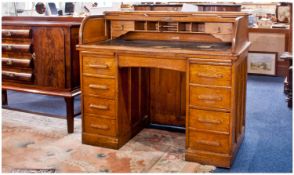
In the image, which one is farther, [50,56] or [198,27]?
[50,56]

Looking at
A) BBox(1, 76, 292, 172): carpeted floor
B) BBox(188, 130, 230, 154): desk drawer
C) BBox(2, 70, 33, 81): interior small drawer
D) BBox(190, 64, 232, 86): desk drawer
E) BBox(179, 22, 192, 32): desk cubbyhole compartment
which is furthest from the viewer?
BBox(2, 70, 33, 81): interior small drawer

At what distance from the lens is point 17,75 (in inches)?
139

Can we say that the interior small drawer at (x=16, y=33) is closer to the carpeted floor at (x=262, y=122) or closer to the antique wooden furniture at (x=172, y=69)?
the antique wooden furniture at (x=172, y=69)

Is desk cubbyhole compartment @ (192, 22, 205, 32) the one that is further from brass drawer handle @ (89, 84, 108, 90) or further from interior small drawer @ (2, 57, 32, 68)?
interior small drawer @ (2, 57, 32, 68)

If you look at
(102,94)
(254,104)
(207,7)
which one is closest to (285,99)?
(254,104)

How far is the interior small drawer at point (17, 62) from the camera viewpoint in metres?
3.41

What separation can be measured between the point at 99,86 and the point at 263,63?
11.2 feet

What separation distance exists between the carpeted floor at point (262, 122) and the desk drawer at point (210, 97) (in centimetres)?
45

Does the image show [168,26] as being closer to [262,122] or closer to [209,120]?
[209,120]

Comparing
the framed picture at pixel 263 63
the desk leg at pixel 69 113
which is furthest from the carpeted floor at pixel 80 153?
the framed picture at pixel 263 63

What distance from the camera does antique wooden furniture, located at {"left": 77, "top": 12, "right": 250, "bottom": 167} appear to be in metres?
2.55

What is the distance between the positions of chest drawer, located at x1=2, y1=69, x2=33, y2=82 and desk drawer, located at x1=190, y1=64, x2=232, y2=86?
156 centimetres

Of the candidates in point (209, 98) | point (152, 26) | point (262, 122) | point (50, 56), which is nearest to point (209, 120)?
point (209, 98)

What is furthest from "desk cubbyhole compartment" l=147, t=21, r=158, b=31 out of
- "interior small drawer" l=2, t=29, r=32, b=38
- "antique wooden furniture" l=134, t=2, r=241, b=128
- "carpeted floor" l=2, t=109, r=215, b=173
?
"interior small drawer" l=2, t=29, r=32, b=38
